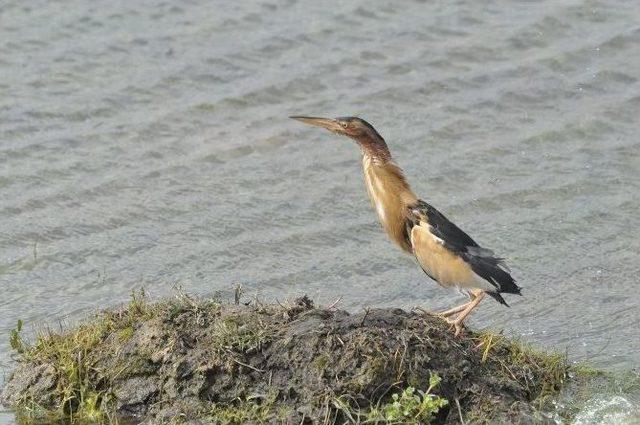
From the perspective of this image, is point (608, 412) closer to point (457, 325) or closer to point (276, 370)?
point (457, 325)

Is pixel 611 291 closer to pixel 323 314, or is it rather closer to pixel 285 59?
pixel 323 314

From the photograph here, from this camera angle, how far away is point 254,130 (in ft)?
38.7

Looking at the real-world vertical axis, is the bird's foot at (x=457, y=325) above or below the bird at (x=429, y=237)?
below

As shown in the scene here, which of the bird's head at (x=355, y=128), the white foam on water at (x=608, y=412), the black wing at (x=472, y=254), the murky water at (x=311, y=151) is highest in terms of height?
the bird's head at (x=355, y=128)

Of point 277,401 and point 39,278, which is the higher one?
point 277,401

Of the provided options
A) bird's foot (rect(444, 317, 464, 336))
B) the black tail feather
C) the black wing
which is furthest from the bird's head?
bird's foot (rect(444, 317, 464, 336))

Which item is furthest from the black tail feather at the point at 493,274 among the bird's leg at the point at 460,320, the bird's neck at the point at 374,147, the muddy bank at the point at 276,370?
the bird's neck at the point at 374,147

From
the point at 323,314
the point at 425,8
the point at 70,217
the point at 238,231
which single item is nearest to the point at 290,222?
the point at 238,231

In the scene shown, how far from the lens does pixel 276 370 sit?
6340 mm

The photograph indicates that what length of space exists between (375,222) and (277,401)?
3.90 metres

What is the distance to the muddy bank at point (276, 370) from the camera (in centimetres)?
620

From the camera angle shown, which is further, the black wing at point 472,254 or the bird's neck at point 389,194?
the bird's neck at point 389,194

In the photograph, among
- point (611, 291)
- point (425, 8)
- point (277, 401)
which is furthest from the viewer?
point (425, 8)

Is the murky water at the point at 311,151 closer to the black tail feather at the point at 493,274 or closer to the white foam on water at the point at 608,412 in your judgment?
the white foam on water at the point at 608,412
